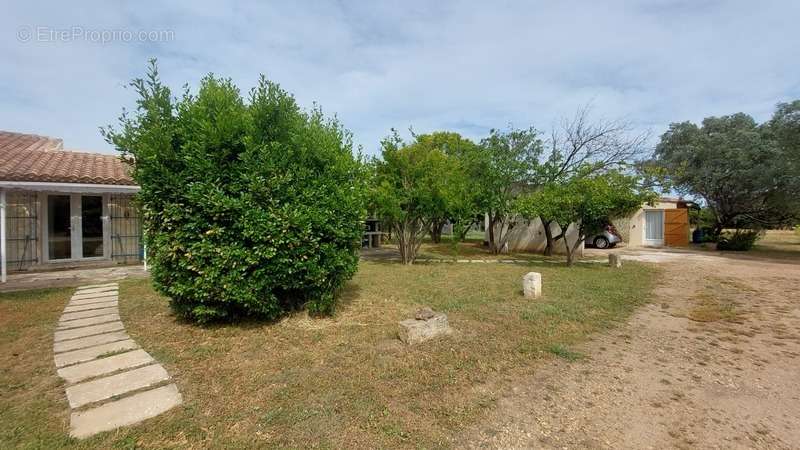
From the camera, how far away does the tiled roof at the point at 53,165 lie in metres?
7.23

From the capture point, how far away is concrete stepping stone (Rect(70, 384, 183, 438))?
7.45ft

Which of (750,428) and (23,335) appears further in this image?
(23,335)

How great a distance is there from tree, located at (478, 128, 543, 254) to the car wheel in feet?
18.8

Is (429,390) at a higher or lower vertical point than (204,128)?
lower

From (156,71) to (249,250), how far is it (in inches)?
89.6

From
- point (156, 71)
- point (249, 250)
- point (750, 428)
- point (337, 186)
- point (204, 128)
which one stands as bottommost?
point (750, 428)

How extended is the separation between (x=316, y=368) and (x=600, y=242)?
1766 centimetres

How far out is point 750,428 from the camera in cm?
241

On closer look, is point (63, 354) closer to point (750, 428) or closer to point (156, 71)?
point (156, 71)

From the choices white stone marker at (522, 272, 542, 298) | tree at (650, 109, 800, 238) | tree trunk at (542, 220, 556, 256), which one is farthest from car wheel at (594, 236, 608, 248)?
white stone marker at (522, 272, 542, 298)

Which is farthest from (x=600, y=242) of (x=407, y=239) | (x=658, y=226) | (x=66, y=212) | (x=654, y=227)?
(x=66, y=212)

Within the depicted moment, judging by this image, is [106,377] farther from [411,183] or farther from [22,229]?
[22,229]

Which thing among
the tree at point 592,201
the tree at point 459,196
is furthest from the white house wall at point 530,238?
the tree at point 592,201

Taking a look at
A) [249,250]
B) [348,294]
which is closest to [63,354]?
[249,250]
